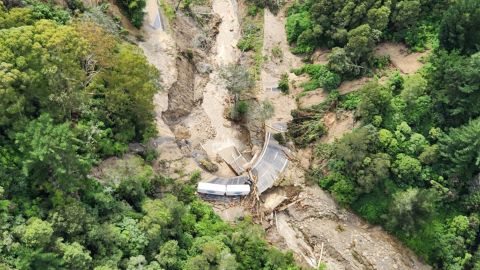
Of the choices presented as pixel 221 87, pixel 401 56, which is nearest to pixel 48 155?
pixel 221 87

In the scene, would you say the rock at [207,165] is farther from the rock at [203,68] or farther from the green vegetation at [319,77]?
the green vegetation at [319,77]

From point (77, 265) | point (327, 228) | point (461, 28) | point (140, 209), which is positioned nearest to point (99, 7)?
point (140, 209)

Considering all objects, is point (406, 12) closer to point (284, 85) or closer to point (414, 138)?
point (414, 138)

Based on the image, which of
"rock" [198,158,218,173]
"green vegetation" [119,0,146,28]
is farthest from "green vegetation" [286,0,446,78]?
"green vegetation" [119,0,146,28]

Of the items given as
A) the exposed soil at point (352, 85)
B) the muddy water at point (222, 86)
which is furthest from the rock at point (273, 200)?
the exposed soil at point (352, 85)

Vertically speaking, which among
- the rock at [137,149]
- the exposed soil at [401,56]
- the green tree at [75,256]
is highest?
the exposed soil at [401,56]

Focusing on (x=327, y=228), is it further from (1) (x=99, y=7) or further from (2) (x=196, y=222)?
(1) (x=99, y=7)
